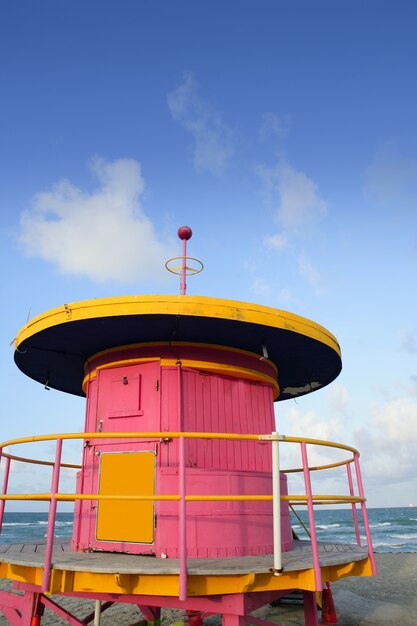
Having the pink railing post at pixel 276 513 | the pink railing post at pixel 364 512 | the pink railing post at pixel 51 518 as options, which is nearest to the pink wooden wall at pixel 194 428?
the pink railing post at pixel 364 512

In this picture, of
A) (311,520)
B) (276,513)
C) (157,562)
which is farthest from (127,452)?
(311,520)

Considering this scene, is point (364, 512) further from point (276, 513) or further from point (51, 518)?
point (51, 518)

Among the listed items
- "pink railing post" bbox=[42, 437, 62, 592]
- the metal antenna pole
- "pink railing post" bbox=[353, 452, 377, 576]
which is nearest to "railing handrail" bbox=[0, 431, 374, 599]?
"pink railing post" bbox=[42, 437, 62, 592]

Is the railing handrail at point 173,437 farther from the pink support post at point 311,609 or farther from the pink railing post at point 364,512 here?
the pink support post at point 311,609

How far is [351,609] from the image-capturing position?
11.4 meters

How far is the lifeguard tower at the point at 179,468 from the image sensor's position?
4453 mm

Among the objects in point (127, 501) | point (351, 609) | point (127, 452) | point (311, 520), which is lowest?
point (351, 609)

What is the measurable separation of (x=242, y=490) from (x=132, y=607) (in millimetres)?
8368

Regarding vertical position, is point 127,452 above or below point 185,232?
below

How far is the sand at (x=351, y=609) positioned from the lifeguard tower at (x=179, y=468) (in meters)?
3.65

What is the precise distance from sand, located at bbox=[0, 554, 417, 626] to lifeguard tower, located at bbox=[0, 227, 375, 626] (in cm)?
365

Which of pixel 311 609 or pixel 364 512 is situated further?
pixel 311 609

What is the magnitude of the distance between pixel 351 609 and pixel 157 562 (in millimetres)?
8669

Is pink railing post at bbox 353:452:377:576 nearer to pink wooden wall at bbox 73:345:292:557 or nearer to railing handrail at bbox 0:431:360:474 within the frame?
railing handrail at bbox 0:431:360:474
